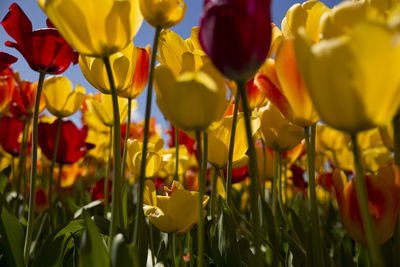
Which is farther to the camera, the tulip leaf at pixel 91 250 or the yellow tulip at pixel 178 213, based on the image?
the yellow tulip at pixel 178 213

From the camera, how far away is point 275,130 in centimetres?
71

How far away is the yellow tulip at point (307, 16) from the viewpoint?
1.72ft

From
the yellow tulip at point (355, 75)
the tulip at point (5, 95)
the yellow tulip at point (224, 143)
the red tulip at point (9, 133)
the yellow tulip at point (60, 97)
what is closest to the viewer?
the yellow tulip at point (355, 75)

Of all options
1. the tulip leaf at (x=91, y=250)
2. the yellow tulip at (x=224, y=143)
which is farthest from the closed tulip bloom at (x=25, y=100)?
the tulip leaf at (x=91, y=250)

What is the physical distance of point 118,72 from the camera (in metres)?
0.59

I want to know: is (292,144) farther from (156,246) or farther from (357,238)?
(156,246)

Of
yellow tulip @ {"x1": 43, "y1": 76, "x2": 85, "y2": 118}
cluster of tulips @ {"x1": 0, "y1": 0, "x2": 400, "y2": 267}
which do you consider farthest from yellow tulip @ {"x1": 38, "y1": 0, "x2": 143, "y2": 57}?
yellow tulip @ {"x1": 43, "y1": 76, "x2": 85, "y2": 118}

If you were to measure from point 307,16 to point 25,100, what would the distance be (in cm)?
95

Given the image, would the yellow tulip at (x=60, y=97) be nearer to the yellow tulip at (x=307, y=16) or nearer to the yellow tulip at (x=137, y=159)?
the yellow tulip at (x=137, y=159)

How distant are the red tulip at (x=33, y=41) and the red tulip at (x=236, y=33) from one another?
0.50 meters

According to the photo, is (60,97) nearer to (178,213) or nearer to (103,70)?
(103,70)

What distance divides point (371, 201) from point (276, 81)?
21 centimetres

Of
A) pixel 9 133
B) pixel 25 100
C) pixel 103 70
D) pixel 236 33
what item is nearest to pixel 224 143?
pixel 103 70

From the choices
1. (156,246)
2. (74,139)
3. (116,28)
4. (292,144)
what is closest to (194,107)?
(116,28)
